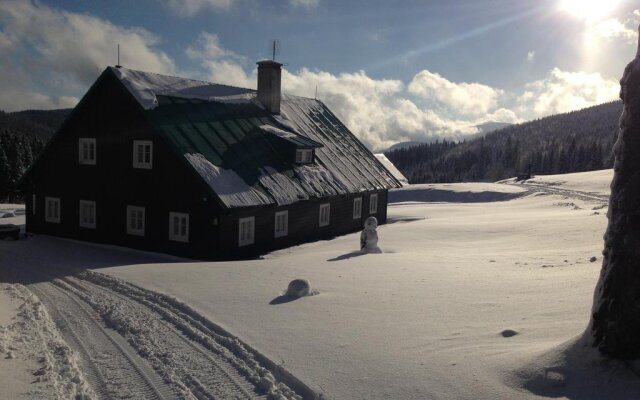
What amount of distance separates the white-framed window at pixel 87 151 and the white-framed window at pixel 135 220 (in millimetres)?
3048

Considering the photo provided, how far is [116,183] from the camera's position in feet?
74.6

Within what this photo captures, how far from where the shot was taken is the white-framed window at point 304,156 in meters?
25.8

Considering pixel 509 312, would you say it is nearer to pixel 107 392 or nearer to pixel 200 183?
pixel 107 392

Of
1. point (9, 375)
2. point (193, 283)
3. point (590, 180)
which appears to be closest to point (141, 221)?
point (193, 283)

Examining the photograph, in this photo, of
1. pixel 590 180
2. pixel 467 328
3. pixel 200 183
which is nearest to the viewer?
pixel 467 328

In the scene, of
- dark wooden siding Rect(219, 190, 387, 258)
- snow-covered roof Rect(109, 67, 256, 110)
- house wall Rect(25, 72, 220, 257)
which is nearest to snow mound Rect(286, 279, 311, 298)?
house wall Rect(25, 72, 220, 257)

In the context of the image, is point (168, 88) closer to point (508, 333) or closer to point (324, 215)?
point (324, 215)

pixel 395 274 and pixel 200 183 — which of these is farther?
pixel 200 183

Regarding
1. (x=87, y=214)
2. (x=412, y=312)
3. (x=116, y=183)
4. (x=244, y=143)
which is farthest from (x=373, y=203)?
(x=412, y=312)

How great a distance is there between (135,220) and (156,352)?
14.4 m

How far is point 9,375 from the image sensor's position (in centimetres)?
813

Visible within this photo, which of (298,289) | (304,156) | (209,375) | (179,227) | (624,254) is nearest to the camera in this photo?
(624,254)

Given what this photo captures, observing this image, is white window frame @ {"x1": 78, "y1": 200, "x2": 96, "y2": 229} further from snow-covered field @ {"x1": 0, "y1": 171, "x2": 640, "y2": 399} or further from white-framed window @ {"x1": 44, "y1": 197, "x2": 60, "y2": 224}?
snow-covered field @ {"x1": 0, "y1": 171, "x2": 640, "y2": 399}

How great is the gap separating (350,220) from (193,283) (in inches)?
633
